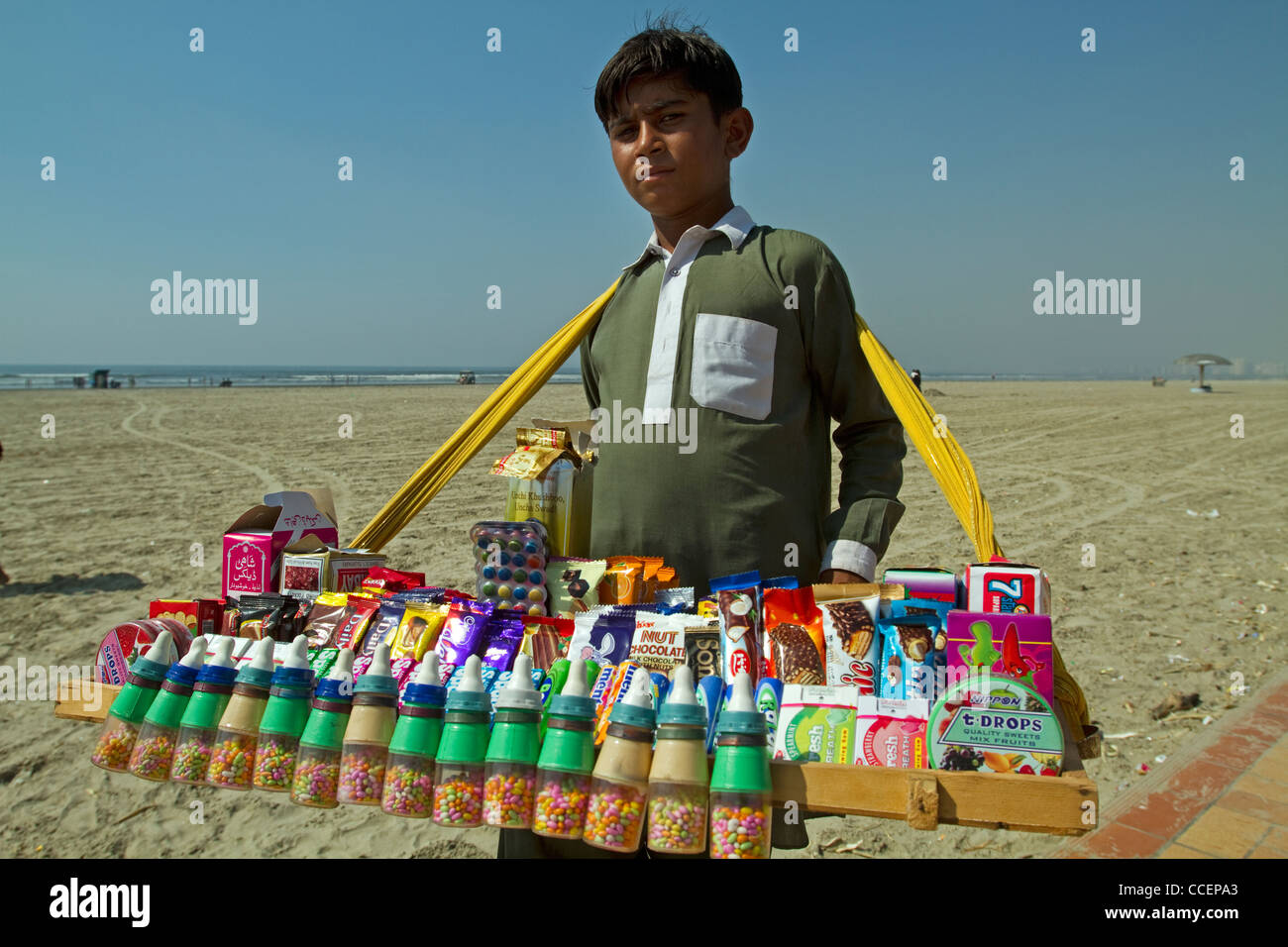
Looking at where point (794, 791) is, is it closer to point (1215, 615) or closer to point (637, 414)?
point (637, 414)

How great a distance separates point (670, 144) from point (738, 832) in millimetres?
1683

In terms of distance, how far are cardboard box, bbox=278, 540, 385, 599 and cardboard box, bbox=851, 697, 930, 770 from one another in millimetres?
1443

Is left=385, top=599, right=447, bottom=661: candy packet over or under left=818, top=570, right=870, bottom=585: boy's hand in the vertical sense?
under

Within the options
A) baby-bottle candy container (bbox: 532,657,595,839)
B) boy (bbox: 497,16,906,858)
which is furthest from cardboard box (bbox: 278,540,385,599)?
baby-bottle candy container (bbox: 532,657,595,839)

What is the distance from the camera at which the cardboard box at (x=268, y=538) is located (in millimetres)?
2414

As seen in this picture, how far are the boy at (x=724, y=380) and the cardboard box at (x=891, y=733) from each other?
49 centimetres

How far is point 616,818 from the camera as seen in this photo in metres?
1.56

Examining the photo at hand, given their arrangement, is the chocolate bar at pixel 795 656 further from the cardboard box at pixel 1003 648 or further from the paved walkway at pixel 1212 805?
the paved walkway at pixel 1212 805

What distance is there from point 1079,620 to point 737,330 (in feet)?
15.8

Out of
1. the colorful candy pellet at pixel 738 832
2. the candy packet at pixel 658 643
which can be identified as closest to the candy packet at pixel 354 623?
the candy packet at pixel 658 643

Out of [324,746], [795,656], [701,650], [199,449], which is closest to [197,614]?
[324,746]

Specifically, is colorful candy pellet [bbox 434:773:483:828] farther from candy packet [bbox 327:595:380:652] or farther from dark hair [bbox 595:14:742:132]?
dark hair [bbox 595:14:742:132]

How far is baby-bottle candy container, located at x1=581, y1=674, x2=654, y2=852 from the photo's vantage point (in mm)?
1557
